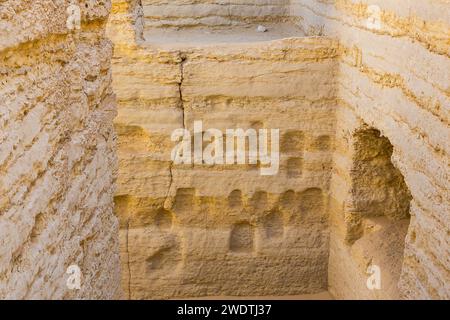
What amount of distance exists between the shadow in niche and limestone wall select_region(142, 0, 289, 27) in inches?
109

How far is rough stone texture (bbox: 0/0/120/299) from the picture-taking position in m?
1.68

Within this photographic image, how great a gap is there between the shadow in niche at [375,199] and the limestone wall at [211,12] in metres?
2.77

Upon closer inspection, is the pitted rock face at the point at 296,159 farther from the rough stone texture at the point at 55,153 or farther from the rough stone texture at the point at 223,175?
the rough stone texture at the point at 55,153

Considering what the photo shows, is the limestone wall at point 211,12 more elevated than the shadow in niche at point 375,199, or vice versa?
the limestone wall at point 211,12

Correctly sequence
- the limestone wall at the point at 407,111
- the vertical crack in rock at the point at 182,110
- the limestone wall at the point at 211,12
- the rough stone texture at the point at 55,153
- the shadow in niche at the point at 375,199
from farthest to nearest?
1. the limestone wall at the point at 211,12
2. the vertical crack in rock at the point at 182,110
3. the shadow in niche at the point at 375,199
4. the limestone wall at the point at 407,111
5. the rough stone texture at the point at 55,153

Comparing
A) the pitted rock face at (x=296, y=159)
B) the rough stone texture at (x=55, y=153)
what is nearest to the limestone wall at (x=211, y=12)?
the pitted rock face at (x=296, y=159)

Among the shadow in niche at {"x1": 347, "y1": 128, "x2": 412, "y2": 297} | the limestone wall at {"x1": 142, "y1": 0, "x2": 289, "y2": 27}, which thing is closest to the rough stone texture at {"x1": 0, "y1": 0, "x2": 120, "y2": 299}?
the shadow in niche at {"x1": 347, "y1": 128, "x2": 412, "y2": 297}

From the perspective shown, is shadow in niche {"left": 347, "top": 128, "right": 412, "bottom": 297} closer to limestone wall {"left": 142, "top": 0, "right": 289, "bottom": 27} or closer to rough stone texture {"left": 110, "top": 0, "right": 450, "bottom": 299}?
rough stone texture {"left": 110, "top": 0, "right": 450, "bottom": 299}

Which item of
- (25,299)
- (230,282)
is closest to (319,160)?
(230,282)

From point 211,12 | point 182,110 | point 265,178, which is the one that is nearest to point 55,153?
point 182,110

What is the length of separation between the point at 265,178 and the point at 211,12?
248 centimetres

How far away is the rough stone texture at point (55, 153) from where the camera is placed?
1683mm

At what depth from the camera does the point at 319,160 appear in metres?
5.25

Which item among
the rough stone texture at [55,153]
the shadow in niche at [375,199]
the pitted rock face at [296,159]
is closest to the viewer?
the rough stone texture at [55,153]
